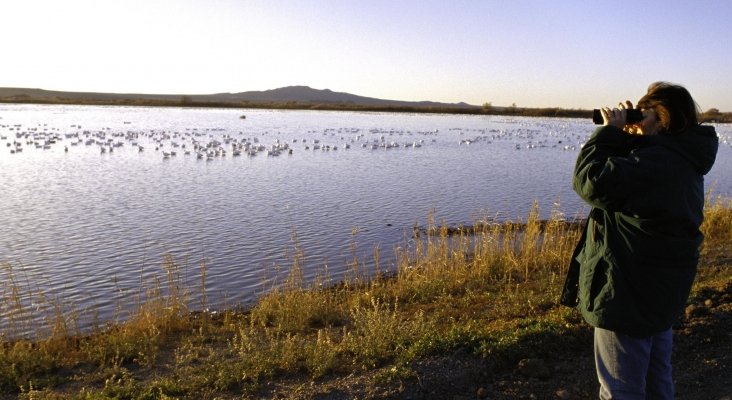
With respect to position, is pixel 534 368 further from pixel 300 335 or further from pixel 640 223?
pixel 300 335

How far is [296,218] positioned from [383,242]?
281 cm

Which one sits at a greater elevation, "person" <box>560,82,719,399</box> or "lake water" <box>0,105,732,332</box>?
"person" <box>560,82,719,399</box>

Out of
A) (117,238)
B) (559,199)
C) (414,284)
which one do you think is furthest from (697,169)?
(559,199)

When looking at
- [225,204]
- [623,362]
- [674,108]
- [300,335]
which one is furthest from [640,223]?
[225,204]

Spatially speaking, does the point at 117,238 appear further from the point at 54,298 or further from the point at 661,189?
the point at 661,189

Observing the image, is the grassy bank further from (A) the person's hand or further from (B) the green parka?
(A) the person's hand

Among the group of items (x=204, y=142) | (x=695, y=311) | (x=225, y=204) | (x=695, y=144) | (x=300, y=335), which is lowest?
(x=204, y=142)

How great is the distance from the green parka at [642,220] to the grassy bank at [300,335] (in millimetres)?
2140

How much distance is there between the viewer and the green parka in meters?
2.90

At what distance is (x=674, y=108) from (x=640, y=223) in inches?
24.0

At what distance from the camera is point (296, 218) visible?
14219mm

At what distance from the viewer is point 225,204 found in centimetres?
1569

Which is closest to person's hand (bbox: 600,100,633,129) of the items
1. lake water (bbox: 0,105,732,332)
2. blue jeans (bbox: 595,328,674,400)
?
blue jeans (bbox: 595,328,674,400)

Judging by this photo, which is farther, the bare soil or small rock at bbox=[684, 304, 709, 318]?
small rock at bbox=[684, 304, 709, 318]
